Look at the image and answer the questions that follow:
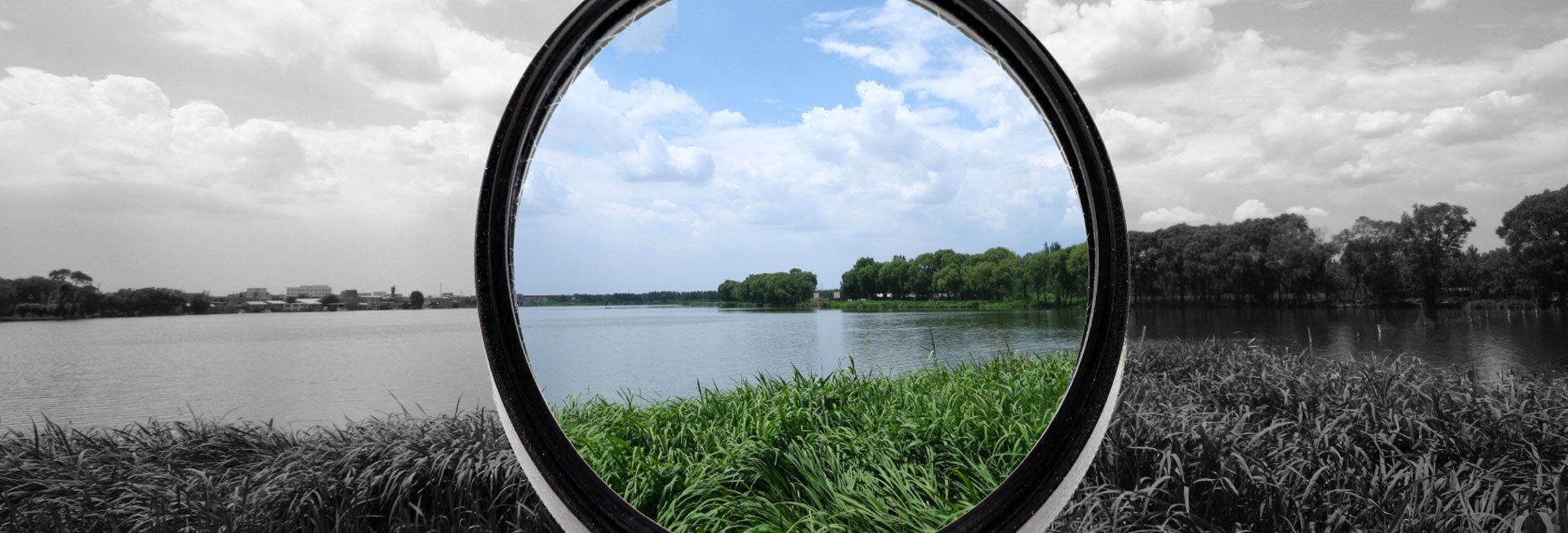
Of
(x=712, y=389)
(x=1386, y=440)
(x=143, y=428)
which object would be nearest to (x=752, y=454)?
(x=712, y=389)

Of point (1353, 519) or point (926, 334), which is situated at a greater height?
point (926, 334)

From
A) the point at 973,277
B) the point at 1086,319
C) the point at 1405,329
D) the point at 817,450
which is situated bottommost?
the point at 1405,329

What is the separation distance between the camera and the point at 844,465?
9.72 ft

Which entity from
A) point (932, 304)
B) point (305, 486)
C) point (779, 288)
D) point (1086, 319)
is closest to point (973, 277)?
point (932, 304)

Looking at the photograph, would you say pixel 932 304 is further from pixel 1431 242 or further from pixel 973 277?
pixel 1431 242

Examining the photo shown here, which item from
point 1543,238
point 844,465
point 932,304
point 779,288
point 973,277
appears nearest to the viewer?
point 779,288

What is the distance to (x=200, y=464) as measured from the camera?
12.1ft

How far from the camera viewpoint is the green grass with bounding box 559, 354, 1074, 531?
2.56 meters

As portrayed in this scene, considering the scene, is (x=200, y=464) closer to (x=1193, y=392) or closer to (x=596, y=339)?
(x=596, y=339)

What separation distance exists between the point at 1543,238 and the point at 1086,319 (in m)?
16.0

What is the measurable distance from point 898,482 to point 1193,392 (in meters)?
2.44

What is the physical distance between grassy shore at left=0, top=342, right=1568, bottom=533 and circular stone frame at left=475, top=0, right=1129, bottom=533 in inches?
35.2

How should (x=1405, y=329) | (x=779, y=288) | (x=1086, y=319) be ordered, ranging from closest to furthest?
1. (x=1086, y=319)
2. (x=779, y=288)
3. (x=1405, y=329)

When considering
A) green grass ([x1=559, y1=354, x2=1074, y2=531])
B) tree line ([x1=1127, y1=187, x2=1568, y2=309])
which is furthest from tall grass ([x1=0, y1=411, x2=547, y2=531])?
tree line ([x1=1127, y1=187, x2=1568, y2=309])
